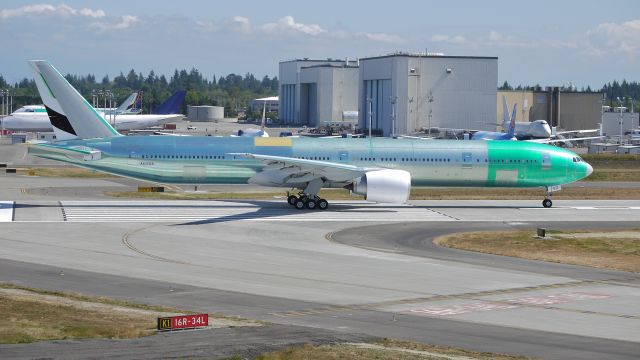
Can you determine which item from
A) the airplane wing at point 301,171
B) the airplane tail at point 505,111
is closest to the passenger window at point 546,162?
the airplane wing at point 301,171

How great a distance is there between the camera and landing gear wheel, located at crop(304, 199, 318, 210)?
50562mm

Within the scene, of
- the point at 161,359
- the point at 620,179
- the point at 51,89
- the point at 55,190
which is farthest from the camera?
the point at 620,179

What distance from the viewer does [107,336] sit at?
847 inches

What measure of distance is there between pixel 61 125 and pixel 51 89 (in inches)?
76.8

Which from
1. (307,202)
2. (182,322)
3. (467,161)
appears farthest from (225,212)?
(182,322)

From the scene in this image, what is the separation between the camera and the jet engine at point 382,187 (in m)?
48.6

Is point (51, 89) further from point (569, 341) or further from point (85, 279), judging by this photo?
point (569, 341)

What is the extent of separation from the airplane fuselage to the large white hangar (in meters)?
90.8

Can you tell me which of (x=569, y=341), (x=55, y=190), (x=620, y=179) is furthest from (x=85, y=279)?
(x=620, y=179)

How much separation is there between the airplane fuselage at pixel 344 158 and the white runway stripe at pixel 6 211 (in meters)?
3.11

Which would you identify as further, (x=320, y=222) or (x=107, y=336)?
(x=320, y=222)

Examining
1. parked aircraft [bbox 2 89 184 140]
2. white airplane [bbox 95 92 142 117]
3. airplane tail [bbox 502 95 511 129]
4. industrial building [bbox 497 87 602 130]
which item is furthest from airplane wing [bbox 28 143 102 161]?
industrial building [bbox 497 87 602 130]

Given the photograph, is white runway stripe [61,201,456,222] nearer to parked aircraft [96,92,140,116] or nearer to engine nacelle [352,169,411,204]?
engine nacelle [352,169,411,204]

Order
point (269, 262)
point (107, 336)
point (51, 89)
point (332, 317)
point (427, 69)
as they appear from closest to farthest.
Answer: point (107, 336)
point (332, 317)
point (269, 262)
point (51, 89)
point (427, 69)
